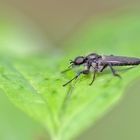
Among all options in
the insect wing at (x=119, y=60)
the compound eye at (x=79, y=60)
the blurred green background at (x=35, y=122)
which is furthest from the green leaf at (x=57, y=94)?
the compound eye at (x=79, y=60)

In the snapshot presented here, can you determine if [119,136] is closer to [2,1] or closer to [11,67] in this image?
[11,67]

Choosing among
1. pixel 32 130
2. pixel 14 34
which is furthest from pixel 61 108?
pixel 14 34

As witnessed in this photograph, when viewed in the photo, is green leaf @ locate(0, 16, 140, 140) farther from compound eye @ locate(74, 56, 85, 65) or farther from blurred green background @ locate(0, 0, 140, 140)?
compound eye @ locate(74, 56, 85, 65)

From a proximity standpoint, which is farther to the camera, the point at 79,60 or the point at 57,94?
the point at 79,60

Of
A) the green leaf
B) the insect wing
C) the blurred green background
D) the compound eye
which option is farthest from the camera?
the compound eye

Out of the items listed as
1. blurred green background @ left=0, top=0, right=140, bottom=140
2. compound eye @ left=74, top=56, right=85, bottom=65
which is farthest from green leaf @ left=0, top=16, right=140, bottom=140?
compound eye @ left=74, top=56, right=85, bottom=65

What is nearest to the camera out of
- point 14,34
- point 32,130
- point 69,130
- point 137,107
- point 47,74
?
point 69,130

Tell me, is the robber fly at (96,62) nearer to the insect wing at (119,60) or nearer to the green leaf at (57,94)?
the insect wing at (119,60)

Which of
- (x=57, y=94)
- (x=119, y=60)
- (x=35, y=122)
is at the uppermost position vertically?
(x=57, y=94)

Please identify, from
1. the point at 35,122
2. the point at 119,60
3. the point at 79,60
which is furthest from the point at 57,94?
the point at 79,60

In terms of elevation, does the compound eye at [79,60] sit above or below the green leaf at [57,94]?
below

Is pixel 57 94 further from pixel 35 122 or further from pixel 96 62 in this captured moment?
pixel 96 62
